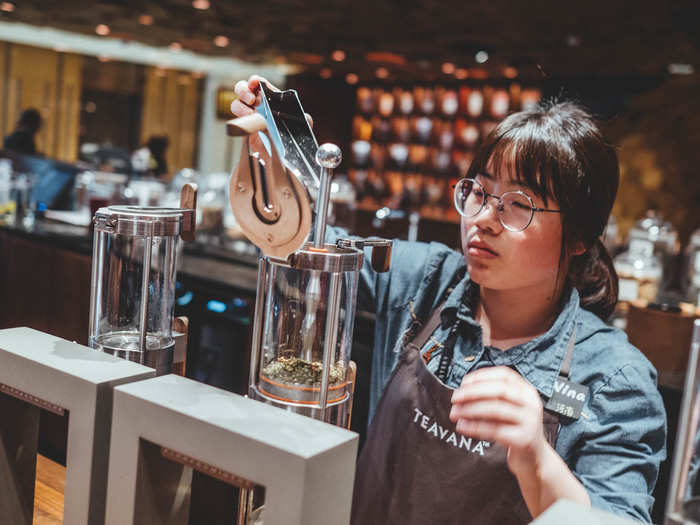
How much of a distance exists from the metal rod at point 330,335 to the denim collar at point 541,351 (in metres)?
0.48

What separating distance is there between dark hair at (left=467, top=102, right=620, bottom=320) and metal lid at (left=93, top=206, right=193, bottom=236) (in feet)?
1.92

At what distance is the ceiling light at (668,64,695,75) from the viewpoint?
280 inches

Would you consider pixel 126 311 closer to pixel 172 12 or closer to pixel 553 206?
pixel 553 206

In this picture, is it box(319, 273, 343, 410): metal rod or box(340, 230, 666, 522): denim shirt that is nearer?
box(319, 273, 343, 410): metal rod

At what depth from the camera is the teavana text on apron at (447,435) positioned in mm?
1140

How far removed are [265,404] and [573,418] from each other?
1.83 ft

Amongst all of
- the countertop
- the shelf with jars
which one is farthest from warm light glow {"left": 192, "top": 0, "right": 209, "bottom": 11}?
the countertop

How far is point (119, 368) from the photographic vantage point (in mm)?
892

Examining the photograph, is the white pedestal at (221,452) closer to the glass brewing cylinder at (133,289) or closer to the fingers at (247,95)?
the glass brewing cylinder at (133,289)

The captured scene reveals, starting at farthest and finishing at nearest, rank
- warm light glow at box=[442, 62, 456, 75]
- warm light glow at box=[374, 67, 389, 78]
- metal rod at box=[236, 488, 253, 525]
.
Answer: warm light glow at box=[374, 67, 389, 78], warm light glow at box=[442, 62, 456, 75], metal rod at box=[236, 488, 253, 525]

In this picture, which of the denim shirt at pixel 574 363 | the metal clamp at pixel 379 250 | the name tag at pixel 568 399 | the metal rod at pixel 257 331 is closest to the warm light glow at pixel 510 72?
the denim shirt at pixel 574 363

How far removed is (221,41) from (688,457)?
29.1 feet

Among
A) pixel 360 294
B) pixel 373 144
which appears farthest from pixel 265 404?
pixel 373 144

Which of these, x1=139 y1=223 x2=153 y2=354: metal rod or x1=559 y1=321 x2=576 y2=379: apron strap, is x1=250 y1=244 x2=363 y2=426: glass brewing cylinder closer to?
x1=139 y1=223 x2=153 y2=354: metal rod
